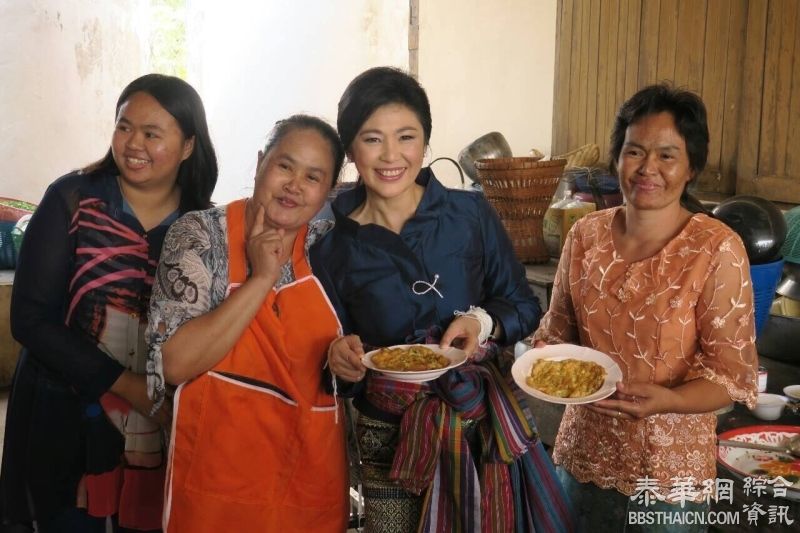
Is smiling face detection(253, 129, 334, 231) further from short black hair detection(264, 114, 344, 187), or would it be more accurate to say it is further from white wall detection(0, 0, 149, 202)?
white wall detection(0, 0, 149, 202)

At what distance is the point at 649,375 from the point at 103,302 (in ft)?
4.71

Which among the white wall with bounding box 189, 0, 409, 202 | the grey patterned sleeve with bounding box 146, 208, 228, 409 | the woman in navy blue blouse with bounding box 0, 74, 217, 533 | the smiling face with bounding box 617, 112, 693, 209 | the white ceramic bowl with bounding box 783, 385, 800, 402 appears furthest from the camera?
the white wall with bounding box 189, 0, 409, 202

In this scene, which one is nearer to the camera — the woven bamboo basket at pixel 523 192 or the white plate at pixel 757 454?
the white plate at pixel 757 454

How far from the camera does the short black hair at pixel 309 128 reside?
80.4 inches

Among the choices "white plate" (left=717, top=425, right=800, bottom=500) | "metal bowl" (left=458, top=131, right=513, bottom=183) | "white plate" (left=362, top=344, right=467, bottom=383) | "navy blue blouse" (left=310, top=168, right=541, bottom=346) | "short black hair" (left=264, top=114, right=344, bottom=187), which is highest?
"short black hair" (left=264, top=114, right=344, bottom=187)

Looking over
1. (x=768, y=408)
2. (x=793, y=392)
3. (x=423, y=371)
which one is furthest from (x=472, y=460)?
(x=793, y=392)

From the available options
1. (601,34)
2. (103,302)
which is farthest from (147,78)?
(601,34)

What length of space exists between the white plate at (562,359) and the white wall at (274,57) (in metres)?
5.45

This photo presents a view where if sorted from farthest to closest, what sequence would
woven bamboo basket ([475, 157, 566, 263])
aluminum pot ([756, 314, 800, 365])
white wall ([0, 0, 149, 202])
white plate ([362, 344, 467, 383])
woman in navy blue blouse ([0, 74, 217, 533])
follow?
white wall ([0, 0, 149, 202]) → woven bamboo basket ([475, 157, 566, 263]) → aluminum pot ([756, 314, 800, 365]) → woman in navy blue blouse ([0, 74, 217, 533]) → white plate ([362, 344, 467, 383])

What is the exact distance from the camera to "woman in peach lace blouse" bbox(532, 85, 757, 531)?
1849 mm

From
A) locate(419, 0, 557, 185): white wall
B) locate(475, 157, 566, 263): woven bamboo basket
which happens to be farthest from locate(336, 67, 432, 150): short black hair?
locate(419, 0, 557, 185): white wall

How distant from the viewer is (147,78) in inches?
86.8

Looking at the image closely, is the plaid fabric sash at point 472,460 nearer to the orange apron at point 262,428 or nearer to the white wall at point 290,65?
the orange apron at point 262,428

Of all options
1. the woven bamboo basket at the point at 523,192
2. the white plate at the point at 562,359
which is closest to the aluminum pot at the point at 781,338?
the woven bamboo basket at the point at 523,192
